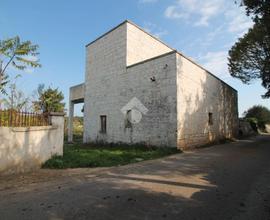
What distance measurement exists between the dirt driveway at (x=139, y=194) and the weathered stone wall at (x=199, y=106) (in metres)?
5.40

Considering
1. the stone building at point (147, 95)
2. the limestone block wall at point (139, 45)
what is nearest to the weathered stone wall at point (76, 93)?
the stone building at point (147, 95)

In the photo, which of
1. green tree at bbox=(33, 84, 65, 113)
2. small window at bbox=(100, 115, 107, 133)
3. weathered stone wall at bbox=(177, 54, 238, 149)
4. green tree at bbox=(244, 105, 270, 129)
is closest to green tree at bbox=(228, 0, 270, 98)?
weathered stone wall at bbox=(177, 54, 238, 149)

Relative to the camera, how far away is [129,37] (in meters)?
15.0

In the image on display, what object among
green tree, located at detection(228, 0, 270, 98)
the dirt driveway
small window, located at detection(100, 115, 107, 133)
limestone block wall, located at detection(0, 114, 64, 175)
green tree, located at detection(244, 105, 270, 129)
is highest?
green tree, located at detection(228, 0, 270, 98)

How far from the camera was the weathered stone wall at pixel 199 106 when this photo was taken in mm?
12117

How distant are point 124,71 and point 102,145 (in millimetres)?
5603

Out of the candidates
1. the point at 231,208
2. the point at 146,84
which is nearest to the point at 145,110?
the point at 146,84

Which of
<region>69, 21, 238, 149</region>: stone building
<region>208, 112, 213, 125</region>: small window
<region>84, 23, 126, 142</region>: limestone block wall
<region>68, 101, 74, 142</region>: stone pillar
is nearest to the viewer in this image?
<region>69, 21, 238, 149</region>: stone building

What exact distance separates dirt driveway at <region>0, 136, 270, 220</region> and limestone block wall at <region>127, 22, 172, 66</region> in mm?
9949

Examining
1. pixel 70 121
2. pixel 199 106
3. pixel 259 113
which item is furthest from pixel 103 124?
pixel 259 113

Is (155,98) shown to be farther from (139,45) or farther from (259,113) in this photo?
(259,113)

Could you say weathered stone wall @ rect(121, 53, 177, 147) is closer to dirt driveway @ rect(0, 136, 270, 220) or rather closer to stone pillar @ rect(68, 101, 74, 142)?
dirt driveway @ rect(0, 136, 270, 220)

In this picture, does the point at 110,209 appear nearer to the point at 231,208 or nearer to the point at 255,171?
the point at 231,208

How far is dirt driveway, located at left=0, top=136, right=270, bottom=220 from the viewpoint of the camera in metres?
3.59
